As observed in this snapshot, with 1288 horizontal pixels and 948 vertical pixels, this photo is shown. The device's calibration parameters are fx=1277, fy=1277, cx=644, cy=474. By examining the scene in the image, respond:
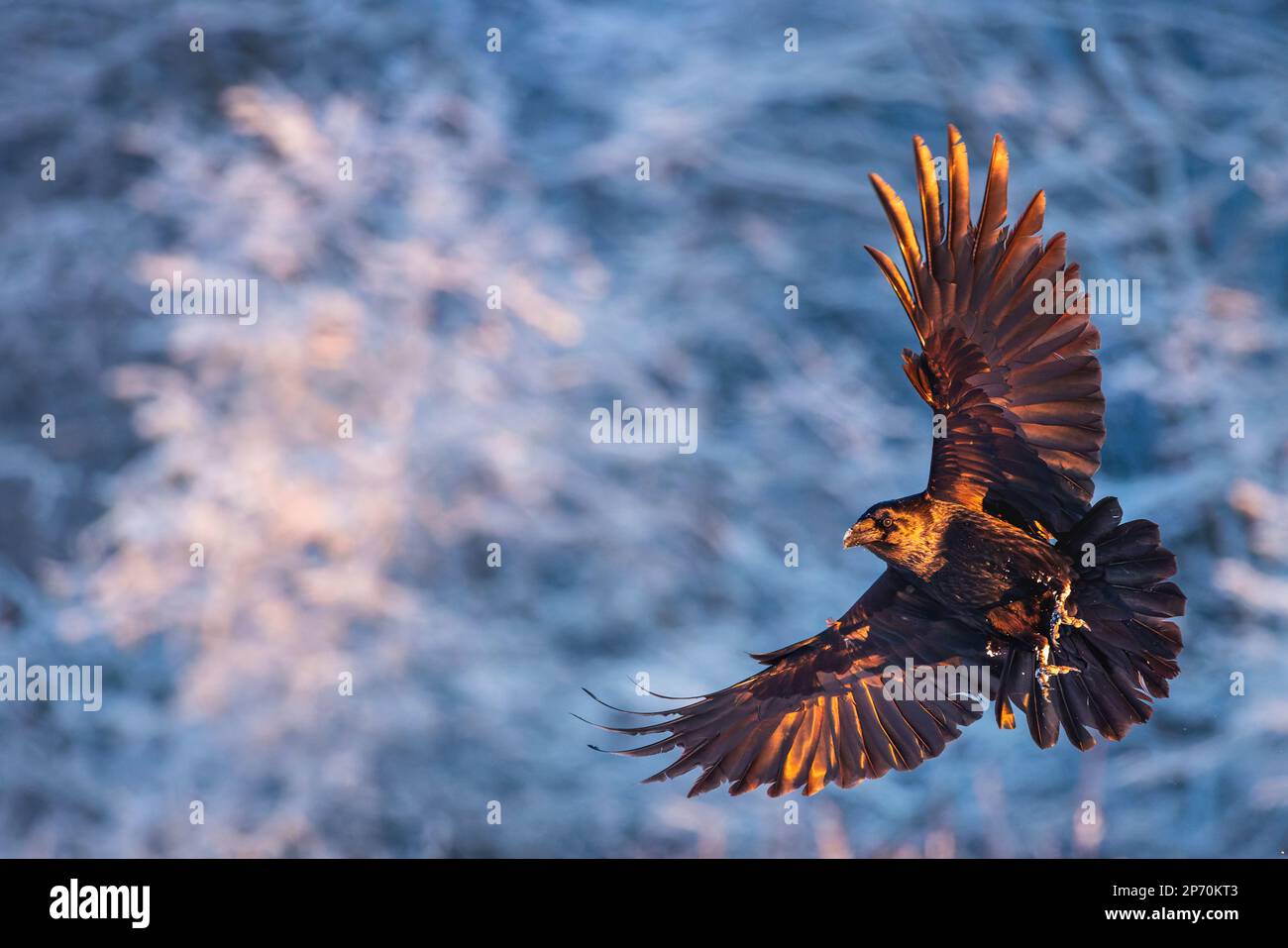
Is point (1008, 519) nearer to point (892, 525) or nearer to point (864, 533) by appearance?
point (892, 525)

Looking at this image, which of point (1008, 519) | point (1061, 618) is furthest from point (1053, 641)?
point (1008, 519)

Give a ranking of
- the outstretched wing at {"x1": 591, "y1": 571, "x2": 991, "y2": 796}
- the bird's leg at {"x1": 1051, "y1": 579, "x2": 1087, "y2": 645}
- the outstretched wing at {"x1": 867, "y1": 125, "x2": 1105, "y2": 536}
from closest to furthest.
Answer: the outstretched wing at {"x1": 867, "y1": 125, "x2": 1105, "y2": 536}, the bird's leg at {"x1": 1051, "y1": 579, "x2": 1087, "y2": 645}, the outstretched wing at {"x1": 591, "y1": 571, "x2": 991, "y2": 796}

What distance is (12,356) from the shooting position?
7660 mm

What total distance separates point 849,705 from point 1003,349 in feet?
5.97

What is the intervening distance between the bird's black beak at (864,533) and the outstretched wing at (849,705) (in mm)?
657

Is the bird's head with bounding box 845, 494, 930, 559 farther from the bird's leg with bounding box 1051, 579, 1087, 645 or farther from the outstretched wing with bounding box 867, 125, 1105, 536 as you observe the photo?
the bird's leg with bounding box 1051, 579, 1087, 645

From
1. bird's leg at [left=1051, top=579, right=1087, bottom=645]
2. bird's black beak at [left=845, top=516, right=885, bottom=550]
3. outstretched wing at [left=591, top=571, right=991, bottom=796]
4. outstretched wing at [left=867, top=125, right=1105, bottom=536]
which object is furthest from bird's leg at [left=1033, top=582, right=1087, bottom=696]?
bird's black beak at [left=845, top=516, right=885, bottom=550]

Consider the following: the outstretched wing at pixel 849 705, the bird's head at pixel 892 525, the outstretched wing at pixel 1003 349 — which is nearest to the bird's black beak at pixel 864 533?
the bird's head at pixel 892 525

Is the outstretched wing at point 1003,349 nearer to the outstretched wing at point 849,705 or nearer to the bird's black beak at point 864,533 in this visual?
the bird's black beak at point 864,533

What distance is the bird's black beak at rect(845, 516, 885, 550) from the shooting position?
4.90 metres

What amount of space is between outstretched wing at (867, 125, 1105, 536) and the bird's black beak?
1.29 ft

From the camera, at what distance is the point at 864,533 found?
193 inches
